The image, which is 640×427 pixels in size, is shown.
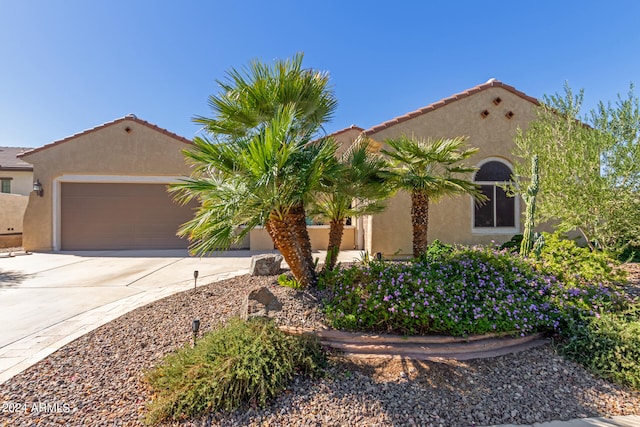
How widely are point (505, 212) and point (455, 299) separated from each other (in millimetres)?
8184

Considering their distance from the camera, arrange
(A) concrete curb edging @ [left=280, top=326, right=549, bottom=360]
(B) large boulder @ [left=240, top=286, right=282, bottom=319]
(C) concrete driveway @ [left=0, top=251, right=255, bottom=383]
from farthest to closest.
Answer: (C) concrete driveway @ [left=0, top=251, right=255, bottom=383] < (B) large boulder @ [left=240, top=286, right=282, bottom=319] < (A) concrete curb edging @ [left=280, top=326, right=549, bottom=360]

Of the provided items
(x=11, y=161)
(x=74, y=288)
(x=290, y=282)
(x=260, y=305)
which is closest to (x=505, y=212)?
(x=290, y=282)

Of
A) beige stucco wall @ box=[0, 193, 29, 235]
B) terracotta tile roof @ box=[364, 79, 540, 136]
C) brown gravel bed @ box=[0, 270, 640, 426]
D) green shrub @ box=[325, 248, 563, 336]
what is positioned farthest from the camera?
beige stucco wall @ box=[0, 193, 29, 235]

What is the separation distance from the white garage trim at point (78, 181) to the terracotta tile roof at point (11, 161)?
7.55 meters

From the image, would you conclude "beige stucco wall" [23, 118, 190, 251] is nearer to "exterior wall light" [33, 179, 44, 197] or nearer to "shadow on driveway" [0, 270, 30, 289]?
"exterior wall light" [33, 179, 44, 197]

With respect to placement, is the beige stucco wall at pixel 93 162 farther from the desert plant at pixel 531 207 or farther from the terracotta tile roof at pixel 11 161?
the desert plant at pixel 531 207

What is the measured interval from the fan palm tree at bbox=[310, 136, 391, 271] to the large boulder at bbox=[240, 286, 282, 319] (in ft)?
5.15

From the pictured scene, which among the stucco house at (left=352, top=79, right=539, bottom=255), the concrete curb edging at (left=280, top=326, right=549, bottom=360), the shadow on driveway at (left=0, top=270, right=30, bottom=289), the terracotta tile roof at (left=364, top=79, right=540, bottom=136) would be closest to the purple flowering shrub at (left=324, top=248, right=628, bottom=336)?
the concrete curb edging at (left=280, top=326, right=549, bottom=360)

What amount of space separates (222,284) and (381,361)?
4.66 meters

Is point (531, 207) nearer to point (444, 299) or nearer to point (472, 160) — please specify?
point (444, 299)

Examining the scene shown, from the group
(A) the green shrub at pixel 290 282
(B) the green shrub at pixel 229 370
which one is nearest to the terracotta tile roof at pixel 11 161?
(A) the green shrub at pixel 290 282

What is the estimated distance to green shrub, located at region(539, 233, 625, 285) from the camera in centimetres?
499

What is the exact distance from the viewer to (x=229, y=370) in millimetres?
2998

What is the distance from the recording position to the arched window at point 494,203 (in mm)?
10328
